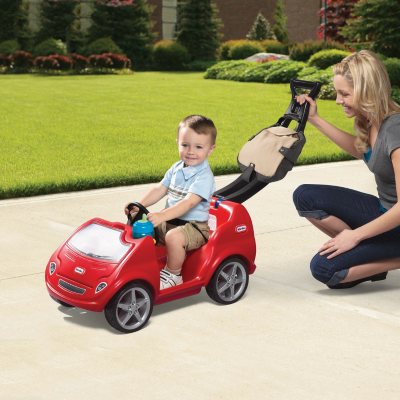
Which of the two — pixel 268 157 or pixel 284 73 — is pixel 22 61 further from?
pixel 268 157

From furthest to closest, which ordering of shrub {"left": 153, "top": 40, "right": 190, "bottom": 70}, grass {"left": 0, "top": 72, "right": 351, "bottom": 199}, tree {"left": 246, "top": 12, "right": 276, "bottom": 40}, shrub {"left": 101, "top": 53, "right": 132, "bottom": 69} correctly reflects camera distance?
tree {"left": 246, "top": 12, "right": 276, "bottom": 40}, shrub {"left": 153, "top": 40, "right": 190, "bottom": 70}, shrub {"left": 101, "top": 53, "right": 132, "bottom": 69}, grass {"left": 0, "top": 72, "right": 351, "bottom": 199}

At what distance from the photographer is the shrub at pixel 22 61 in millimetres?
37750

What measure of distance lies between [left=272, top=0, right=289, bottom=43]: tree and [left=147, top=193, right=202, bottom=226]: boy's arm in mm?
53866

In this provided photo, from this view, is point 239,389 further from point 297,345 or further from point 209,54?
point 209,54

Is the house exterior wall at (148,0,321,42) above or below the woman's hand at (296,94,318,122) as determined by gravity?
above

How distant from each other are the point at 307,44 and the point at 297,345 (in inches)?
1118

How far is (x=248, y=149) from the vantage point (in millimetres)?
5648

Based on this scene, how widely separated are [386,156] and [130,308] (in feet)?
6.04

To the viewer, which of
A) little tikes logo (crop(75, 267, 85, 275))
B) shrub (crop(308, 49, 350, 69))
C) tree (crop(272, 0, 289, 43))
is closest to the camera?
little tikes logo (crop(75, 267, 85, 275))

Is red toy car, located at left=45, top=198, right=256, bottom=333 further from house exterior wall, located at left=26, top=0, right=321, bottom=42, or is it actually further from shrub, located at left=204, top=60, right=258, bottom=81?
house exterior wall, located at left=26, top=0, right=321, bottom=42

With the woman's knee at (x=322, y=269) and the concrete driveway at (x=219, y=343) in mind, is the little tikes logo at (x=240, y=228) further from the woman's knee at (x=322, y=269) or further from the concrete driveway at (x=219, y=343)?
the woman's knee at (x=322, y=269)

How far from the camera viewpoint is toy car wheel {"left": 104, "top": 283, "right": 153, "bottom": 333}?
4.73 m

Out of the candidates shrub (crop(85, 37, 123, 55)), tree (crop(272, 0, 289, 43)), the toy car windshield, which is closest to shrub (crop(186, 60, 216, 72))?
shrub (crop(85, 37, 123, 55))

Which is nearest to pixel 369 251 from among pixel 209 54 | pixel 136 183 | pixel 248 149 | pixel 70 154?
pixel 248 149
